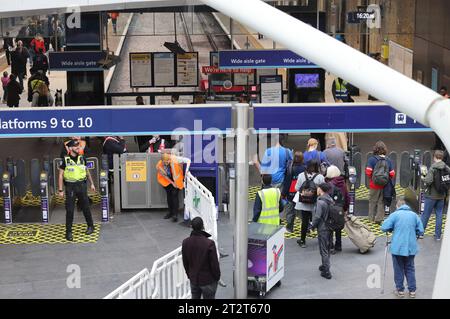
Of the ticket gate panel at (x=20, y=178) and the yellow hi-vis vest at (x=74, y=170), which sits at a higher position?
the yellow hi-vis vest at (x=74, y=170)

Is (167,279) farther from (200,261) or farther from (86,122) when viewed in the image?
(86,122)

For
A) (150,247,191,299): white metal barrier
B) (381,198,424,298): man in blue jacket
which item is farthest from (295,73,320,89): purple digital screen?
(150,247,191,299): white metal barrier

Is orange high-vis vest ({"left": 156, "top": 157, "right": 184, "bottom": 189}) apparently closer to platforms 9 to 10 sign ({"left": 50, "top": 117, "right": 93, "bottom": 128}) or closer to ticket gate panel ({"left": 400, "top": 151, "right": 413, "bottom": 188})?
platforms 9 to 10 sign ({"left": 50, "top": 117, "right": 93, "bottom": 128})

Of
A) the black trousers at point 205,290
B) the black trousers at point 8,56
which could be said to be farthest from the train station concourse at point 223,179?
the black trousers at point 8,56

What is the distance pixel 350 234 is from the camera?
13828 mm

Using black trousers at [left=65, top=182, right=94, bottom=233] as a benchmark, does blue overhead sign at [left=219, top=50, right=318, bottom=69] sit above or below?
above

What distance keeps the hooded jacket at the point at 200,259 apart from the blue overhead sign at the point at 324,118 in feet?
6.64

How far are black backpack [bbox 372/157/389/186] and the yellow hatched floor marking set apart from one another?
440 centimetres

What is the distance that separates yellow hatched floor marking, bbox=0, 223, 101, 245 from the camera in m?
14.8

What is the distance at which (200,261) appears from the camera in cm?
1068

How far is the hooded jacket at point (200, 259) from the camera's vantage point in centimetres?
1066

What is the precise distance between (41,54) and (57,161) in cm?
1017

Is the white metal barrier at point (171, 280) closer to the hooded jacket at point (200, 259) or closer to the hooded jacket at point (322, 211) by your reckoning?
the hooded jacket at point (200, 259)
